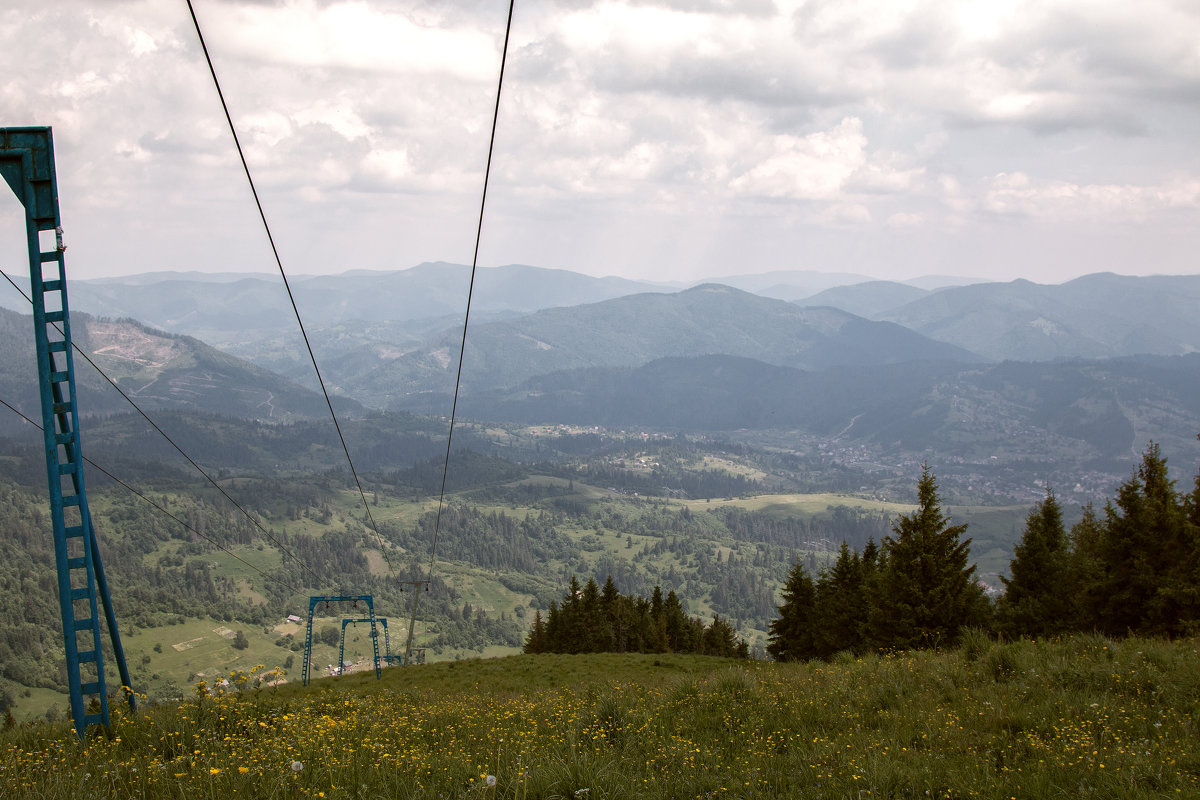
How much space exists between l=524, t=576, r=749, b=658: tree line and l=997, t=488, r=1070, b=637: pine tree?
2733 centimetres

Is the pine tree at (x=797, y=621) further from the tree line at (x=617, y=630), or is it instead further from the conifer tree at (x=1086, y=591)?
the conifer tree at (x=1086, y=591)

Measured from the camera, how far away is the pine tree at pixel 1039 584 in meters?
31.8

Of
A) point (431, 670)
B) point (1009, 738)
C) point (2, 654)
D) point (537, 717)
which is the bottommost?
point (2, 654)

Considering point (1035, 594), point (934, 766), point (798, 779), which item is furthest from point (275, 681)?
point (1035, 594)

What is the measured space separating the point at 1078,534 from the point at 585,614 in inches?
1345

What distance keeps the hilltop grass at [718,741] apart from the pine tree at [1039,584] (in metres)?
21.6

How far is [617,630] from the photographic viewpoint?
5609 centimetres

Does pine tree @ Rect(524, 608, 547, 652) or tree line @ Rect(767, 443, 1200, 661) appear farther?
pine tree @ Rect(524, 608, 547, 652)

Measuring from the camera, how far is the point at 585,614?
55.9 meters

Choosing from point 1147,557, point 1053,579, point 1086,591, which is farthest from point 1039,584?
point 1147,557

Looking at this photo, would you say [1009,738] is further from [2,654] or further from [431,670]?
[2,654]

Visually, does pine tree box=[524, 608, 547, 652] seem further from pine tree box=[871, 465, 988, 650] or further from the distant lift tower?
the distant lift tower

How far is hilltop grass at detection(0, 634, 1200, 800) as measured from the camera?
682cm

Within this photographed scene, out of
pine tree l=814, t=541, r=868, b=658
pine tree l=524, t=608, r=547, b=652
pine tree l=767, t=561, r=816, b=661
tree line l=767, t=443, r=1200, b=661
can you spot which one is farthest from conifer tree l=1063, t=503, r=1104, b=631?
pine tree l=524, t=608, r=547, b=652
